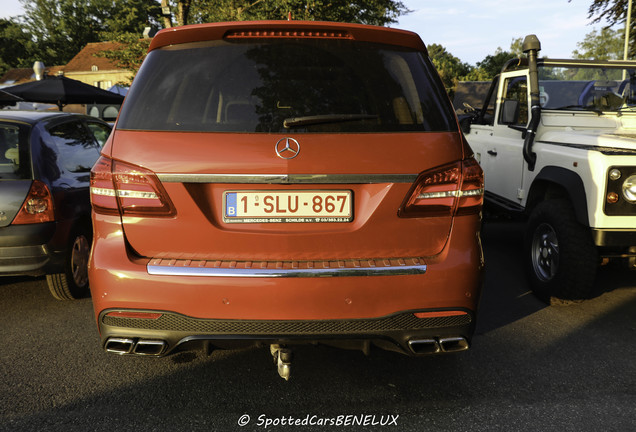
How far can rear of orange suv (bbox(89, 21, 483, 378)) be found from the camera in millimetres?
2549

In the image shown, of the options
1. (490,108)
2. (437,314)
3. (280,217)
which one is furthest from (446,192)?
(490,108)

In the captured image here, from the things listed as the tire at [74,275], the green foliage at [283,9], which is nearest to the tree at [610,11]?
the green foliage at [283,9]

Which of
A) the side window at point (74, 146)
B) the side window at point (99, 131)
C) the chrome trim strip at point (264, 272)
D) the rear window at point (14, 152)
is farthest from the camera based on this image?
the side window at point (99, 131)

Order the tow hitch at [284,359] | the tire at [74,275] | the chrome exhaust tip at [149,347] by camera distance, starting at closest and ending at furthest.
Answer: the chrome exhaust tip at [149,347], the tow hitch at [284,359], the tire at [74,275]

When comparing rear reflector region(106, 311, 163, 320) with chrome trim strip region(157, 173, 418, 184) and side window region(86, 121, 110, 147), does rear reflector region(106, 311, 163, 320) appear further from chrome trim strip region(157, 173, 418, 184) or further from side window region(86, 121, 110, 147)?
side window region(86, 121, 110, 147)

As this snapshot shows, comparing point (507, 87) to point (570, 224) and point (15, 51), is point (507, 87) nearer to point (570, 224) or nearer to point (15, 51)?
point (570, 224)

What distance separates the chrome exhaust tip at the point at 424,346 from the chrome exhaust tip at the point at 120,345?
1.26 meters

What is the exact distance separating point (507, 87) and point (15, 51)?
8734 centimetres

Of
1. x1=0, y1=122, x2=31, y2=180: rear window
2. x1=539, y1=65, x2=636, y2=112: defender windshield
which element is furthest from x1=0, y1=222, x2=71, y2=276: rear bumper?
x1=539, y1=65, x2=636, y2=112: defender windshield

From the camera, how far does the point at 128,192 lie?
2625mm

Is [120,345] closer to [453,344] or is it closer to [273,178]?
[273,178]

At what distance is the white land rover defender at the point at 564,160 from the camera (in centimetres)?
432

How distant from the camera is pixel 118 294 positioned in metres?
2.62

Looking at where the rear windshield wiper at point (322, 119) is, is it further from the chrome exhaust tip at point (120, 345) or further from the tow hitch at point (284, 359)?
the chrome exhaust tip at point (120, 345)
